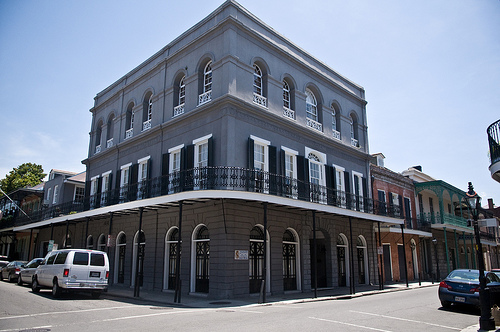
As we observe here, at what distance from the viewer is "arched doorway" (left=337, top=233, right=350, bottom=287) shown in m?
20.4

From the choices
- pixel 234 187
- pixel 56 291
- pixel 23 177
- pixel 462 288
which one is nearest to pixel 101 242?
pixel 56 291

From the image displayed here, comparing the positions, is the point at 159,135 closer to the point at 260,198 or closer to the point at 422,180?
the point at 260,198

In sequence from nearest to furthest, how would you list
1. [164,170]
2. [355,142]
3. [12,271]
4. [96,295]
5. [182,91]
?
[96,295] → [164,170] → [182,91] → [12,271] → [355,142]

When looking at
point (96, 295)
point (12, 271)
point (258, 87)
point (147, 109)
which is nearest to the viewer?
point (96, 295)

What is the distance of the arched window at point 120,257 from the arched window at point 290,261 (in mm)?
9044

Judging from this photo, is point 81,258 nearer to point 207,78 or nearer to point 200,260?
point 200,260

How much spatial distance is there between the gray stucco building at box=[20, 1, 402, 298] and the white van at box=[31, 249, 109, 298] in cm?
190

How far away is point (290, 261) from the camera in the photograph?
17531 mm

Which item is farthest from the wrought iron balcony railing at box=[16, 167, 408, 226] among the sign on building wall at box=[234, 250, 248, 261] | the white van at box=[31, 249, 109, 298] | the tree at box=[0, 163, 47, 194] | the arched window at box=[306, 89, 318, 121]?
the tree at box=[0, 163, 47, 194]

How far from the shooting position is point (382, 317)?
1000cm

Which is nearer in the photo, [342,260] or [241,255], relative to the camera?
[241,255]

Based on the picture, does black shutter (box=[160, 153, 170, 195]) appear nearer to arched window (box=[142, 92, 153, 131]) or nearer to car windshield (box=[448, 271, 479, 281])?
arched window (box=[142, 92, 153, 131])

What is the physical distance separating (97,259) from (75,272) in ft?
3.10

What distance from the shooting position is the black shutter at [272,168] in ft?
52.8
